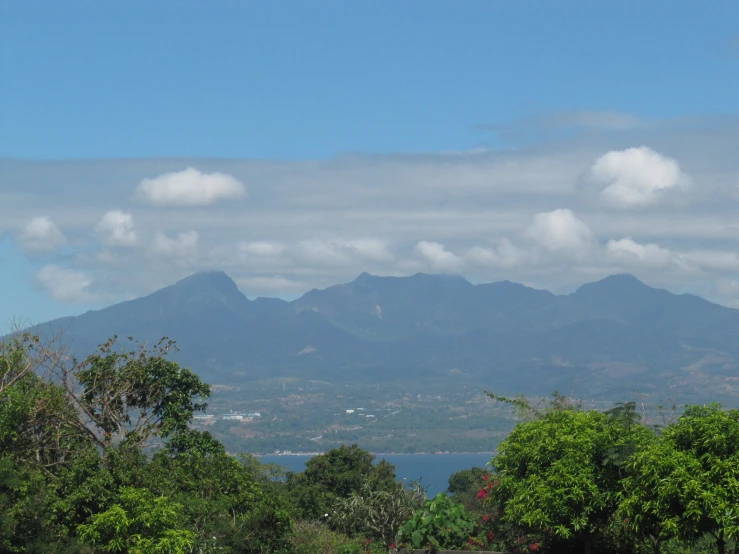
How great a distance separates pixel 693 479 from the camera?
19.0 metres

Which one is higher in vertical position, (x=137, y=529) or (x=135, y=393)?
(x=135, y=393)

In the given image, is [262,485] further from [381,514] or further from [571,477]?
[571,477]

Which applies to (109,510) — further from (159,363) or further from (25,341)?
(159,363)

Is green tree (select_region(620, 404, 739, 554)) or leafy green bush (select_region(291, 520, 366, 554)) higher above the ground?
green tree (select_region(620, 404, 739, 554))

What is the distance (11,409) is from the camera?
2600cm

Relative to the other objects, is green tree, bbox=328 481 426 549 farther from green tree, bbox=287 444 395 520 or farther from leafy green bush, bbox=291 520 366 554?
green tree, bbox=287 444 395 520

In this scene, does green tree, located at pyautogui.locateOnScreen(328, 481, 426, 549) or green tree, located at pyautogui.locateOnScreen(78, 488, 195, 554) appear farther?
green tree, located at pyautogui.locateOnScreen(328, 481, 426, 549)

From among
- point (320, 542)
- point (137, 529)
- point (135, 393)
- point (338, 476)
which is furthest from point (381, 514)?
point (338, 476)

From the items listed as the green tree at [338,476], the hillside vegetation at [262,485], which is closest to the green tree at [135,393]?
the hillside vegetation at [262,485]

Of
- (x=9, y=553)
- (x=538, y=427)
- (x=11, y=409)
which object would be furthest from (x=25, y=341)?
(x=538, y=427)

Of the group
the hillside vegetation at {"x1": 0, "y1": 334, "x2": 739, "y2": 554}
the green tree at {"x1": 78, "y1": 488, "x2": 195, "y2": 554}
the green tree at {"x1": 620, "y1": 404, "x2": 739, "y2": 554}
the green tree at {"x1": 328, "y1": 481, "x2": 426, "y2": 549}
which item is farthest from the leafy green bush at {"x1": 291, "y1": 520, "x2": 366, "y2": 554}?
the green tree at {"x1": 620, "y1": 404, "x2": 739, "y2": 554}

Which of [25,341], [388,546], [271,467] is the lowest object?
[388,546]

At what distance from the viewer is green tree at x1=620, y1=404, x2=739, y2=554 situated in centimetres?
1867

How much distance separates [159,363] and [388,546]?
10894mm
